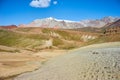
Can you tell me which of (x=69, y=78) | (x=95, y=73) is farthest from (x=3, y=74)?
(x=95, y=73)

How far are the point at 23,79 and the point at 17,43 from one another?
14880cm

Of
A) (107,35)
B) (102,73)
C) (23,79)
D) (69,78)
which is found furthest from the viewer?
(107,35)

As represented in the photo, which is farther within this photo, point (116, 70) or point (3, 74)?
point (3, 74)

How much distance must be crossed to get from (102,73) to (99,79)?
1990 mm

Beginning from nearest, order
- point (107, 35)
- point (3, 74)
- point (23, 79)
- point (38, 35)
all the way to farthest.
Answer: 1. point (23, 79)
2. point (3, 74)
3. point (107, 35)
4. point (38, 35)

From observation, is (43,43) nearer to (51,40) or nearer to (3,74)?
(51,40)

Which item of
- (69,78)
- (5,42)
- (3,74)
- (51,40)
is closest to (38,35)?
(51,40)

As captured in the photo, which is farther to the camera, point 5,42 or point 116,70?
point 5,42

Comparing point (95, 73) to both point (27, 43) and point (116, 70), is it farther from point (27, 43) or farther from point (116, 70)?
point (27, 43)

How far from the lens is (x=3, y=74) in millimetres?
37125

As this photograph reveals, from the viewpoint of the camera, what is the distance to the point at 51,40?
186 metres

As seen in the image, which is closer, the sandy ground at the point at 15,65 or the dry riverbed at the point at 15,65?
the dry riverbed at the point at 15,65

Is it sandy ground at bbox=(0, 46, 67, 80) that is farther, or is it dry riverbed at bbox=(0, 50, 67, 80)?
sandy ground at bbox=(0, 46, 67, 80)

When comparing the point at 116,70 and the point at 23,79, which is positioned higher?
the point at 116,70
